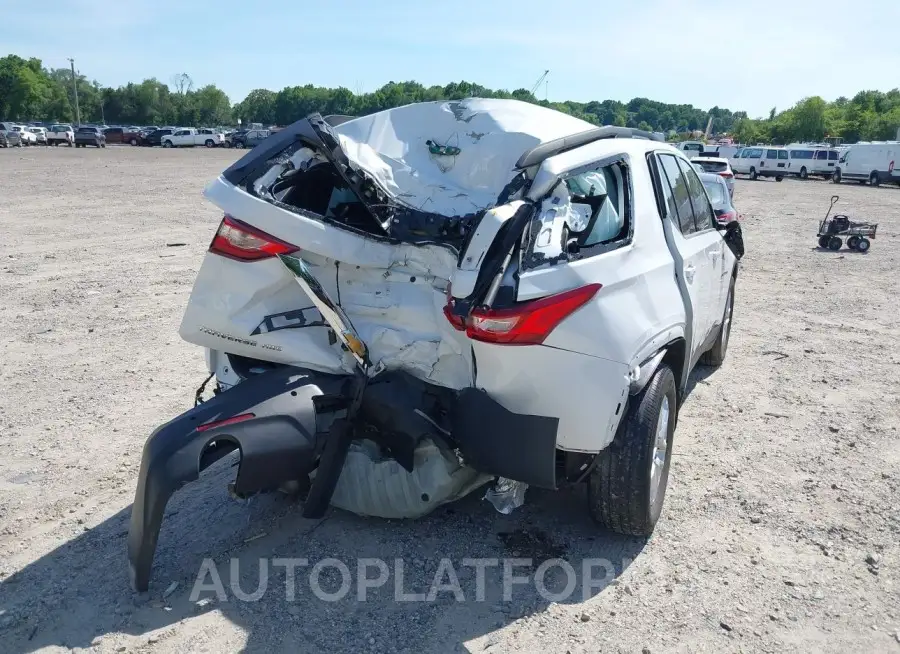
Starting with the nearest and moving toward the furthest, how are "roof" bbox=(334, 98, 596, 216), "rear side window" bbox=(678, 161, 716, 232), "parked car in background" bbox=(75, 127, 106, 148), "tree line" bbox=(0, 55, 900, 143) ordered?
"roof" bbox=(334, 98, 596, 216)
"rear side window" bbox=(678, 161, 716, 232)
"parked car in background" bbox=(75, 127, 106, 148)
"tree line" bbox=(0, 55, 900, 143)

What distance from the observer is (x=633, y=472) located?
3.22 metres

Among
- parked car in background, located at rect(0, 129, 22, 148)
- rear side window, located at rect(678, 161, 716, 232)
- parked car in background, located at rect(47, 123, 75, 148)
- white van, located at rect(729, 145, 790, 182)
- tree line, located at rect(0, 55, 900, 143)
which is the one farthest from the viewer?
tree line, located at rect(0, 55, 900, 143)

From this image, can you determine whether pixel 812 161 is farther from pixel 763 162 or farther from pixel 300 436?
pixel 300 436

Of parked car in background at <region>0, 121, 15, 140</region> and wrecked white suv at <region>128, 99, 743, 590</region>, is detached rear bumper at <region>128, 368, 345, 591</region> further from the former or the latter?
parked car in background at <region>0, 121, 15, 140</region>

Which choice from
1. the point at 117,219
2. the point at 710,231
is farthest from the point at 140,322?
the point at 117,219

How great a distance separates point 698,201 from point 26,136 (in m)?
57.9

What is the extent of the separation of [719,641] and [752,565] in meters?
0.62

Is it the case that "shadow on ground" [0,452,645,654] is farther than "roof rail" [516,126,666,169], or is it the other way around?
"roof rail" [516,126,666,169]

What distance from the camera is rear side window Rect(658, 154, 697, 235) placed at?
4.00 m

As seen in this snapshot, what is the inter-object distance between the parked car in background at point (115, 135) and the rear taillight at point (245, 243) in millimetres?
67334

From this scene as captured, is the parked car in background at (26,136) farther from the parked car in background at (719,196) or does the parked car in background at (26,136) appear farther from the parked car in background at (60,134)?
the parked car in background at (719,196)

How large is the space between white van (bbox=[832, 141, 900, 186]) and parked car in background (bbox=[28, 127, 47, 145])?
52.7 metres

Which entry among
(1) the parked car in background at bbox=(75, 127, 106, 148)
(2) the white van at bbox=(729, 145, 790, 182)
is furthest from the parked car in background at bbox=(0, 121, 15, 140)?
(2) the white van at bbox=(729, 145, 790, 182)

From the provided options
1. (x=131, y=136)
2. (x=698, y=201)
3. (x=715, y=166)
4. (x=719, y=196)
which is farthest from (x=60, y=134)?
(x=698, y=201)
